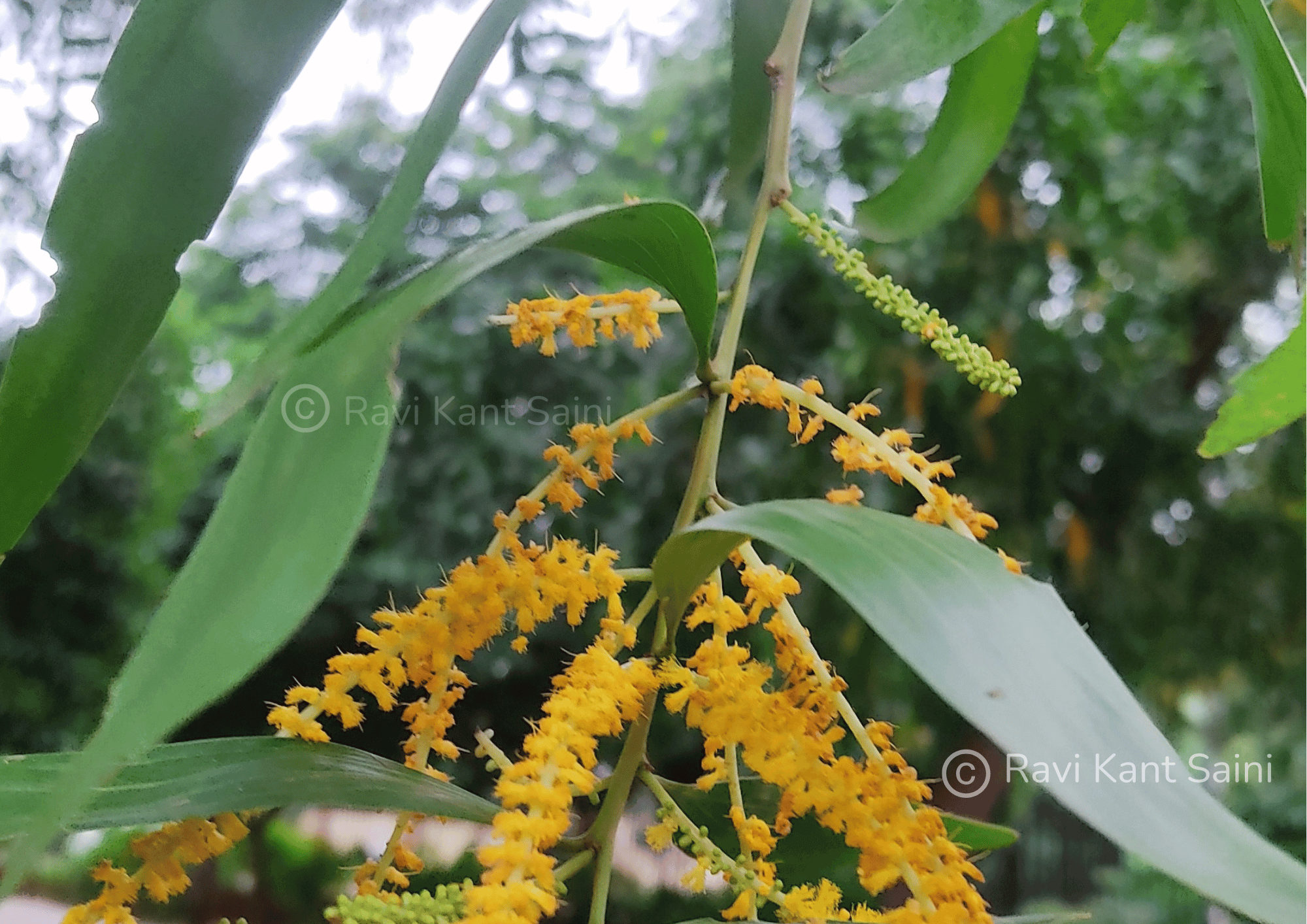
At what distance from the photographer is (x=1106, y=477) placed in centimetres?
139

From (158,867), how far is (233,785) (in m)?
0.03

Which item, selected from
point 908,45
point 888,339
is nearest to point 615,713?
point 908,45

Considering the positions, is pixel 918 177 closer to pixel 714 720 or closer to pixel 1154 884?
pixel 714 720

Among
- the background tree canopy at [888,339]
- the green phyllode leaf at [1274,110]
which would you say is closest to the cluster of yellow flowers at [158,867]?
the green phyllode leaf at [1274,110]

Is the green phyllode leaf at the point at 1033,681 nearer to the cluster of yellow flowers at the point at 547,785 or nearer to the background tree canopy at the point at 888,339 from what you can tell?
the cluster of yellow flowers at the point at 547,785

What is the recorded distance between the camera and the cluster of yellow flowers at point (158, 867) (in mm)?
244

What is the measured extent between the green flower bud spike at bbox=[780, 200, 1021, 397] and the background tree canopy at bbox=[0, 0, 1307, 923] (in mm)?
845

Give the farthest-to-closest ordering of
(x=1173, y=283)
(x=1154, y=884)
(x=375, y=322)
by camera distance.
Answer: (x=1154, y=884), (x=1173, y=283), (x=375, y=322)

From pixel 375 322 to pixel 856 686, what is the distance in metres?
1.16

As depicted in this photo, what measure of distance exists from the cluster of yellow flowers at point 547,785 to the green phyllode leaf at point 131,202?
0.13m

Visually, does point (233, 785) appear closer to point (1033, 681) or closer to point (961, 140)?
point (1033, 681)

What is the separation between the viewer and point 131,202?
0.76 ft

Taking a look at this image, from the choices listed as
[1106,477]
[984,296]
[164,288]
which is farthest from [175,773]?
[1106,477]

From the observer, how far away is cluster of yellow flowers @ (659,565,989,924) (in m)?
0.24
